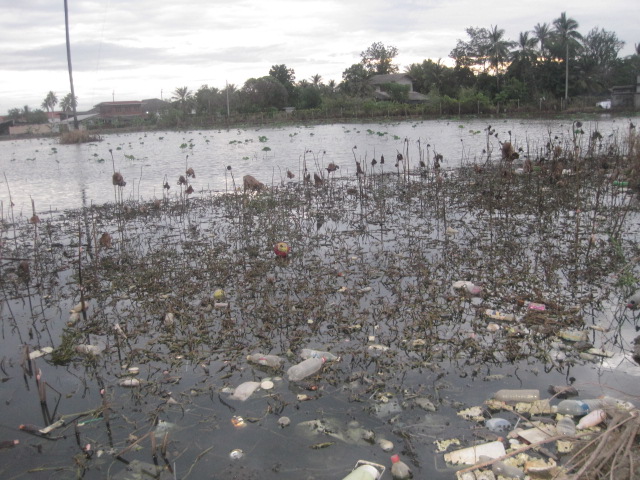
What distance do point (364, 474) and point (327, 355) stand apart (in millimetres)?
1077

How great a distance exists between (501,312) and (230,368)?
1.94m

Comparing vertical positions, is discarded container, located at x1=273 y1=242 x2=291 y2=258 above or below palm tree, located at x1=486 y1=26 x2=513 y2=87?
below

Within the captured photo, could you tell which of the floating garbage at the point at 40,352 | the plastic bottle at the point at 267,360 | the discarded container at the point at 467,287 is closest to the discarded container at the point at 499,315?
the discarded container at the point at 467,287

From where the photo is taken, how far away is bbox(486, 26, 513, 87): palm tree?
55.1 m

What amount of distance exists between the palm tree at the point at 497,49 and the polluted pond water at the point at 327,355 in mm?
54668

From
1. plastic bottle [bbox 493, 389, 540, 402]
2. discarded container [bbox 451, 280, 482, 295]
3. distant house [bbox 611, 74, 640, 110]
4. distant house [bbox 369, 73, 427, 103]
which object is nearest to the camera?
plastic bottle [bbox 493, 389, 540, 402]

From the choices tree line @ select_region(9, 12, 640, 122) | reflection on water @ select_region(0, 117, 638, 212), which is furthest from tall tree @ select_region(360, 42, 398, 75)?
reflection on water @ select_region(0, 117, 638, 212)

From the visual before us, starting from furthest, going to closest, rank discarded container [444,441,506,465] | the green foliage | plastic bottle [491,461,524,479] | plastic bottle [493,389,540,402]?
the green foliage → plastic bottle [493,389,540,402] → discarded container [444,441,506,465] → plastic bottle [491,461,524,479]

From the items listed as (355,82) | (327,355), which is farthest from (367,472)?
(355,82)

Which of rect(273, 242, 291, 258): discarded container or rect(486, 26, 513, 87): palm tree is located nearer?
rect(273, 242, 291, 258): discarded container

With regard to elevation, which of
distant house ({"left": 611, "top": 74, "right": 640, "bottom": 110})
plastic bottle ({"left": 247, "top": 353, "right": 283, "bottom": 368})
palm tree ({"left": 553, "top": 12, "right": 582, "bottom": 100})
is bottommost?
plastic bottle ({"left": 247, "top": 353, "right": 283, "bottom": 368})

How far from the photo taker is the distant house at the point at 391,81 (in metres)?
54.2

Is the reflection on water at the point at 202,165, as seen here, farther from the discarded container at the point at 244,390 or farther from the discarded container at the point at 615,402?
the discarded container at the point at 244,390

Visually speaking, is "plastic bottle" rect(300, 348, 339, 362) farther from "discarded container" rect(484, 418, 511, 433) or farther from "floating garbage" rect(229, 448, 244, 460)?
"discarded container" rect(484, 418, 511, 433)
